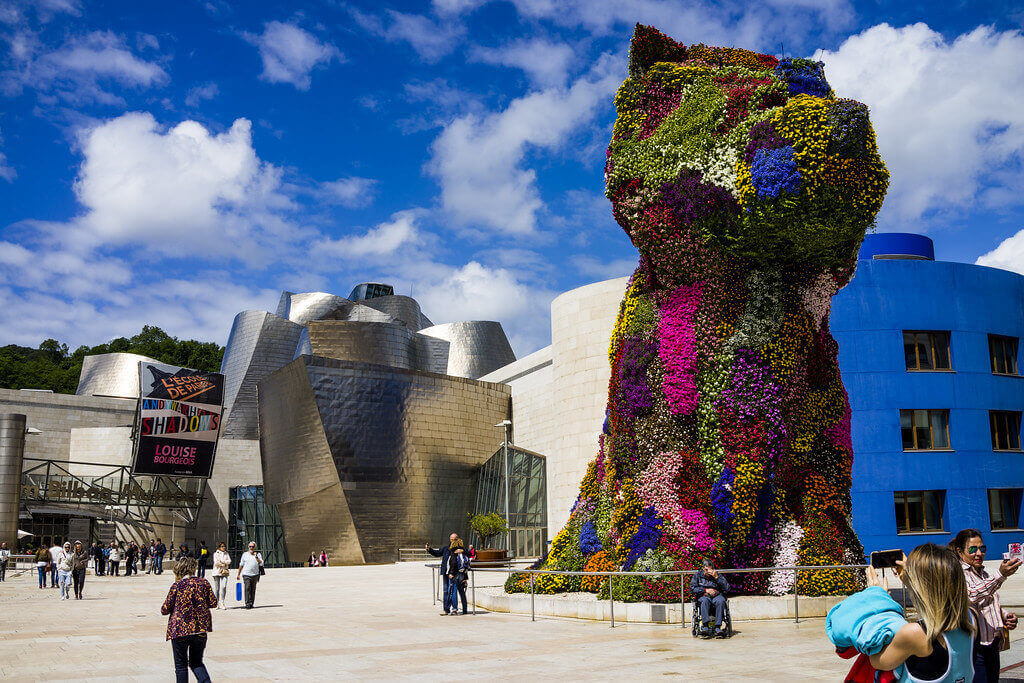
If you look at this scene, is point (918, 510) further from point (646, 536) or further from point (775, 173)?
point (775, 173)

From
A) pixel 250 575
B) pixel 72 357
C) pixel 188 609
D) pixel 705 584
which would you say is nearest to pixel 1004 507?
pixel 705 584

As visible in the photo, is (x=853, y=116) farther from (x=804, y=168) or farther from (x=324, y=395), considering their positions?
(x=324, y=395)

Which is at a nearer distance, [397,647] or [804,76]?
[397,647]

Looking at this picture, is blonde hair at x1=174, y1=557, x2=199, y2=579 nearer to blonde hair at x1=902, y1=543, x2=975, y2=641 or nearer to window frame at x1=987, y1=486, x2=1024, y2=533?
blonde hair at x1=902, y1=543, x2=975, y2=641

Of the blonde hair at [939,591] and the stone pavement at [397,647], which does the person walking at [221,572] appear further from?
the blonde hair at [939,591]

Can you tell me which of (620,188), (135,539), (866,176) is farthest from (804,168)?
(135,539)

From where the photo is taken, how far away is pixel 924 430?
30.6 metres

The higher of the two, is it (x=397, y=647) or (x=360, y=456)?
(x=360, y=456)

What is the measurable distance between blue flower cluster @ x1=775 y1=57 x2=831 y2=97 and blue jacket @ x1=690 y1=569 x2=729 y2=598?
25.2 ft

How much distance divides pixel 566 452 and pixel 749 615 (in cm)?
2344

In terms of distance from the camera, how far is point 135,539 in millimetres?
54594

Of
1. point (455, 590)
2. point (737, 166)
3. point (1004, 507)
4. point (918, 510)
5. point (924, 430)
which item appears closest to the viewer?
point (737, 166)

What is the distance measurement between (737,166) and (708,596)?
21.4 ft

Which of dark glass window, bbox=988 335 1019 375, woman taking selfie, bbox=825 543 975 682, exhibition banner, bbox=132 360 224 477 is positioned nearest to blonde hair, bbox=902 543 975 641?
woman taking selfie, bbox=825 543 975 682
